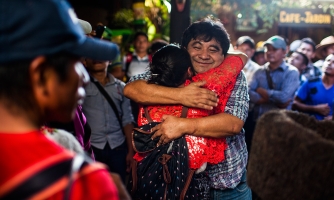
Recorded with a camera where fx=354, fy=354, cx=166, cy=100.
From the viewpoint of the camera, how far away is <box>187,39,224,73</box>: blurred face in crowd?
267 centimetres

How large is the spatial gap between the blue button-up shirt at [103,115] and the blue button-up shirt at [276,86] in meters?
2.54

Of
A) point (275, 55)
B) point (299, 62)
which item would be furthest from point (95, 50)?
point (299, 62)

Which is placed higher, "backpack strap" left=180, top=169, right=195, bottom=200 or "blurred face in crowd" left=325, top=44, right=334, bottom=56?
"backpack strap" left=180, top=169, right=195, bottom=200

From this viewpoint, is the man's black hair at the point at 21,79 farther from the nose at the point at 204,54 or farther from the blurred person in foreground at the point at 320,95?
the blurred person in foreground at the point at 320,95

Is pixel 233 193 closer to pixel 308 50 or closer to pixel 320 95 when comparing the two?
pixel 320 95

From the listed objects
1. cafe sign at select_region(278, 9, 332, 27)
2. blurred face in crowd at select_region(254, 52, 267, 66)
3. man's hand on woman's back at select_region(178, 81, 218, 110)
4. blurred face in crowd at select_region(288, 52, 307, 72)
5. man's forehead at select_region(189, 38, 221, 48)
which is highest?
man's forehead at select_region(189, 38, 221, 48)

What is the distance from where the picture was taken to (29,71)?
1.00m

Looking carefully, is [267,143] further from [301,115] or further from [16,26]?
[16,26]

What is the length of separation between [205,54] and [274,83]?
3635 millimetres

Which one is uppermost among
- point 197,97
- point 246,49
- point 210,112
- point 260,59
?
point 197,97

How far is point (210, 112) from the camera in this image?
249 cm

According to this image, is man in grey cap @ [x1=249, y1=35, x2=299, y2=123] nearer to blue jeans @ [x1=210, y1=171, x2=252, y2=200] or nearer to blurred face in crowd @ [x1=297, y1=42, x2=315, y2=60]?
blurred face in crowd @ [x1=297, y1=42, x2=315, y2=60]

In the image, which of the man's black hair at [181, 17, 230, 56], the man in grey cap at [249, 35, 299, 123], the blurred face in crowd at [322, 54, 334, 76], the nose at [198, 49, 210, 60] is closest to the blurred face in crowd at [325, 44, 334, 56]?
the man in grey cap at [249, 35, 299, 123]

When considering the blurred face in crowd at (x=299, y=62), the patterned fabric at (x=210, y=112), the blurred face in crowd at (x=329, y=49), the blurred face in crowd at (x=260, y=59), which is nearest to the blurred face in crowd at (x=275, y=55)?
the blurred face in crowd at (x=299, y=62)
